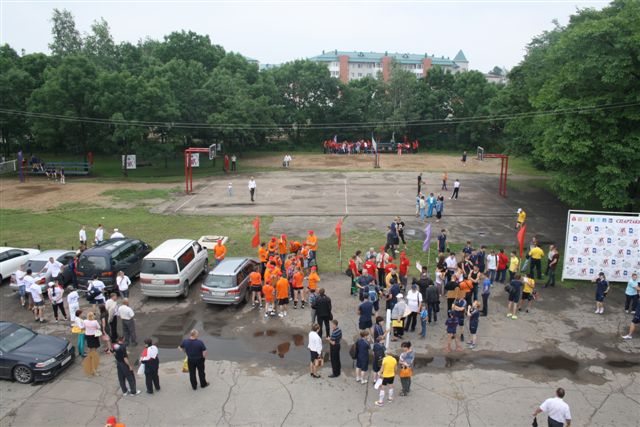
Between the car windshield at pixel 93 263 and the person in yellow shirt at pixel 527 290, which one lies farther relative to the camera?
the car windshield at pixel 93 263

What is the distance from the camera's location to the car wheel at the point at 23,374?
40.2ft

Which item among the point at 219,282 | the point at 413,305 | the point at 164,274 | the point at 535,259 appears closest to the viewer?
the point at 413,305

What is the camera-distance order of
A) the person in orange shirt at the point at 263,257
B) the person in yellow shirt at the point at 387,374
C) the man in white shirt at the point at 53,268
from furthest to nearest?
the person in orange shirt at the point at 263,257
the man in white shirt at the point at 53,268
the person in yellow shirt at the point at 387,374

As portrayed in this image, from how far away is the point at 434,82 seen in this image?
67250 millimetres

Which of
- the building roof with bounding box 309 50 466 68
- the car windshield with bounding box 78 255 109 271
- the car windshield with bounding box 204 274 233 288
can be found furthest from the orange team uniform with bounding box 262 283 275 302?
the building roof with bounding box 309 50 466 68

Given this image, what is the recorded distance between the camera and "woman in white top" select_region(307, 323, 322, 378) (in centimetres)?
1204

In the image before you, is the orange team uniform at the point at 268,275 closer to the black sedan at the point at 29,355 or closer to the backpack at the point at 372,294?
the backpack at the point at 372,294

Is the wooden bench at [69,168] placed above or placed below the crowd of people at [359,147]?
below

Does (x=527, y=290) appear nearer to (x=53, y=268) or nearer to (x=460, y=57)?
(x=53, y=268)

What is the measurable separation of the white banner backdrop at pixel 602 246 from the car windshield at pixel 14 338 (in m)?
18.1

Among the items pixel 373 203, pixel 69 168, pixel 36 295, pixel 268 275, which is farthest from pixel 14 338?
pixel 69 168

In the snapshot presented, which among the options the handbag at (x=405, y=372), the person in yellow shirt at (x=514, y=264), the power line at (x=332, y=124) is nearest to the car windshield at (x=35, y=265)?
the handbag at (x=405, y=372)

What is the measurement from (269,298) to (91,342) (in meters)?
5.22

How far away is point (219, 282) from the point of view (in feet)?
54.0
